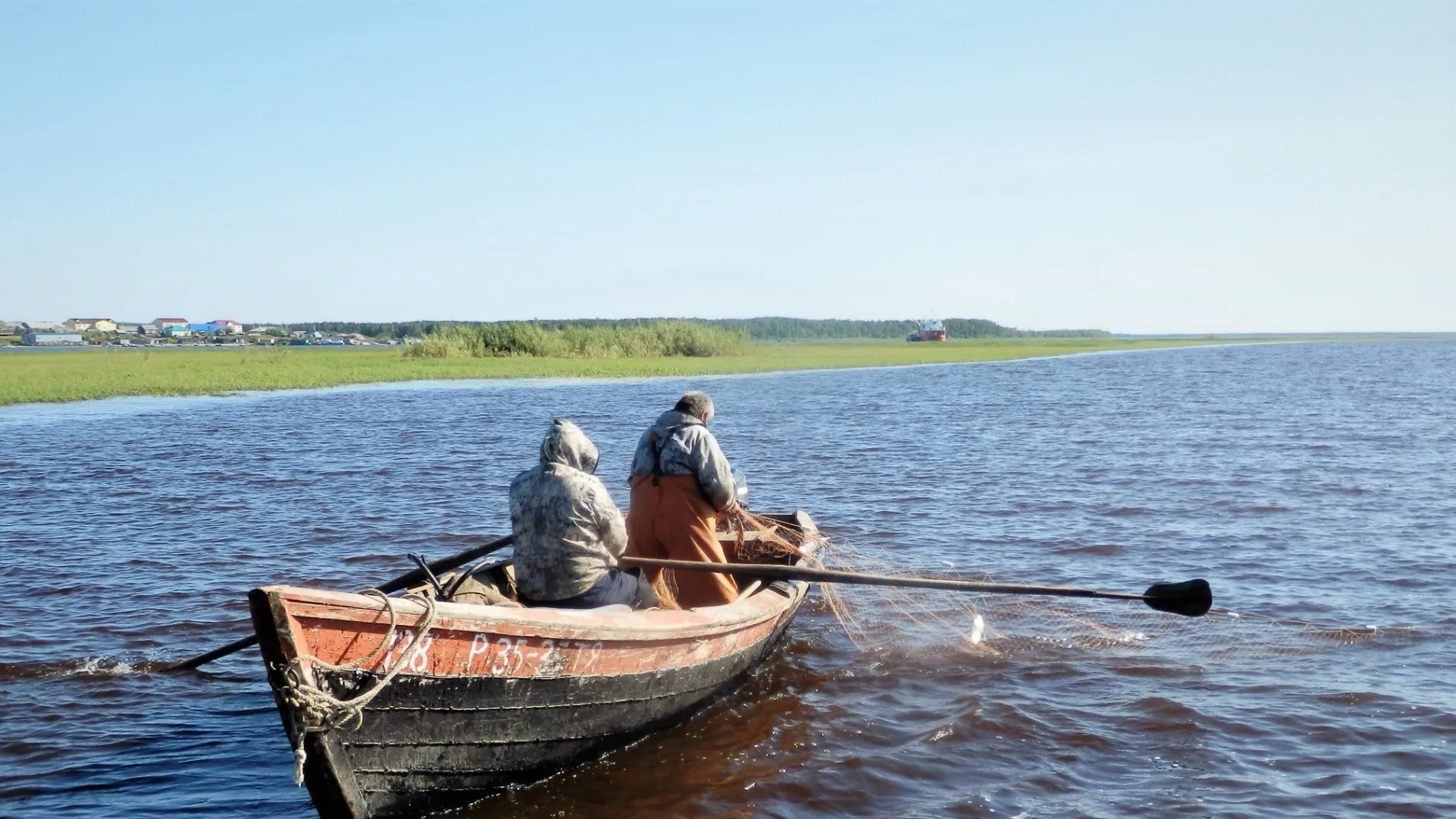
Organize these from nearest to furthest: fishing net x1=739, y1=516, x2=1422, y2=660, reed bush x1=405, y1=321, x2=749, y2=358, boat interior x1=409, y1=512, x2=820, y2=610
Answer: boat interior x1=409, y1=512, x2=820, y2=610
fishing net x1=739, y1=516, x2=1422, y2=660
reed bush x1=405, y1=321, x2=749, y2=358

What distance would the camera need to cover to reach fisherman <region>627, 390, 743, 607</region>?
823cm

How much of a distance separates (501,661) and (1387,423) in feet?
95.9

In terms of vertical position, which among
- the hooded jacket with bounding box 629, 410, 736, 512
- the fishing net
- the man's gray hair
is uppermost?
the man's gray hair

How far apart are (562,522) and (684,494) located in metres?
1.37

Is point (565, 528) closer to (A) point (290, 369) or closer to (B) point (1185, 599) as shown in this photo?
(B) point (1185, 599)

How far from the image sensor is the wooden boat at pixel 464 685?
5508mm

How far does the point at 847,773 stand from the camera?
24.5 feet

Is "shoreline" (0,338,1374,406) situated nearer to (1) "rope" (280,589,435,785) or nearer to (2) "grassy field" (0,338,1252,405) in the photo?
(2) "grassy field" (0,338,1252,405)

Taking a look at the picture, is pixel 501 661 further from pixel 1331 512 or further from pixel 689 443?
pixel 1331 512

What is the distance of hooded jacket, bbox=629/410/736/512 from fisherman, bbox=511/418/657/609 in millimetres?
A: 883

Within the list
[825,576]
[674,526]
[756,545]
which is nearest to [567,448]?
[674,526]

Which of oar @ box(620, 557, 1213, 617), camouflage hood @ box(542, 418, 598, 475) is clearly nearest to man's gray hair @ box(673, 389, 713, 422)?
oar @ box(620, 557, 1213, 617)

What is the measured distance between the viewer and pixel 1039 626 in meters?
10.9

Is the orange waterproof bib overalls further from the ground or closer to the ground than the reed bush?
closer to the ground
